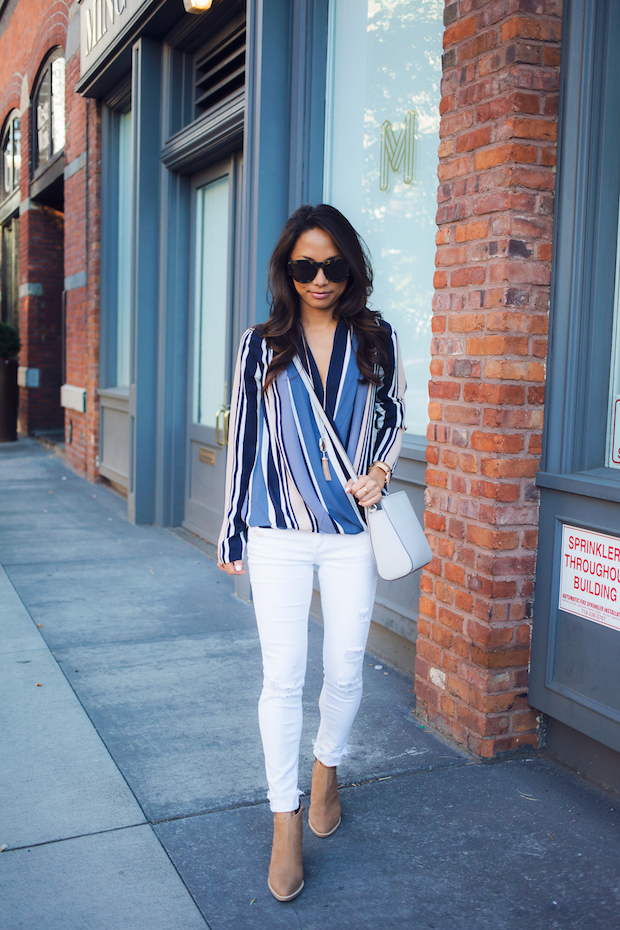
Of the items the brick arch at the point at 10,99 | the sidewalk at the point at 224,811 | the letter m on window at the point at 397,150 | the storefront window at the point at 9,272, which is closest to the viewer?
the sidewalk at the point at 224,811

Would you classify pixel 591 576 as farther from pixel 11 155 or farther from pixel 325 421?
pixel 11 155

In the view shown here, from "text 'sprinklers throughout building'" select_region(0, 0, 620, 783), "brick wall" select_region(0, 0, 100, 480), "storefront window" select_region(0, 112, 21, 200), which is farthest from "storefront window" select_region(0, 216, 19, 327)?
"text 'sprinklers throughout building'" select_region(0, 0, 620, 783)

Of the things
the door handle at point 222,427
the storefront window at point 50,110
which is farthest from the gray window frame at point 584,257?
the storefront window at point 50,110

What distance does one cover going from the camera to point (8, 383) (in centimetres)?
1342

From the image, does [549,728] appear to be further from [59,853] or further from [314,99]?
[314,99]

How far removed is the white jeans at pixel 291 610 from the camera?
2.47 metres

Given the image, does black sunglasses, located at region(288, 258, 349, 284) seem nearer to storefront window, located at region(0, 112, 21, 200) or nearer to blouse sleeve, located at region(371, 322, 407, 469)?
blouse sleeve, located at region(371, 322, 407, 469)

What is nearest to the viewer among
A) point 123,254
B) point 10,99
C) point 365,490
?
point 365,490

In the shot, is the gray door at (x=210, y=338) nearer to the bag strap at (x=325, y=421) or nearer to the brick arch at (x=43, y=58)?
the bag strap at (x=325, y=421)

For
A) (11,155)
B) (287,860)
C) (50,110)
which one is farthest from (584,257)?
(11,155)

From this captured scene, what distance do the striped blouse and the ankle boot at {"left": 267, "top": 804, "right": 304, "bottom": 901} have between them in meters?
0.79

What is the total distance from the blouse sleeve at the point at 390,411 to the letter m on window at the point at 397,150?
2.05 meters

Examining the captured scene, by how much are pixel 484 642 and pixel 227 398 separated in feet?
12.1

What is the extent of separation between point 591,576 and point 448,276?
1280 mm
